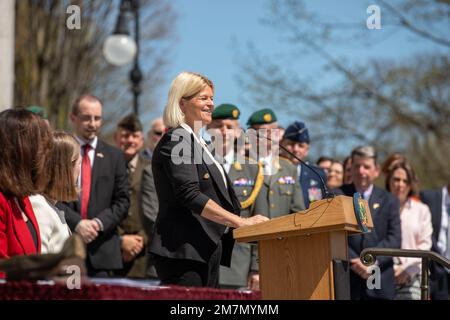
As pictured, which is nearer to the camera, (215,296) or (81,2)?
(215,296)

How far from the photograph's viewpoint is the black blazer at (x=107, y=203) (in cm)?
799

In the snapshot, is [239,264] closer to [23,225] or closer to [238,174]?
[238,174]

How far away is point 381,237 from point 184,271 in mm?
3685

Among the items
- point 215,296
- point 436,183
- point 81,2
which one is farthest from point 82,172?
point 436,183

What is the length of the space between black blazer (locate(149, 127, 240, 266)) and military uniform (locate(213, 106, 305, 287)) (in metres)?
2.40

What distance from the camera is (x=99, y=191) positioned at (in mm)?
8062

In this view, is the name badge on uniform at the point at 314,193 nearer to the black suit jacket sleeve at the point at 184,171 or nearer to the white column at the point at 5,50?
the white column at the point at 5,50

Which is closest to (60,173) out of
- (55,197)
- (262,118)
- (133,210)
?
(55,197)

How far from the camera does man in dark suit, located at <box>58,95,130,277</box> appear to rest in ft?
26.1

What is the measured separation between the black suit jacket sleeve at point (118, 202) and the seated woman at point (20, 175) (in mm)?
3534

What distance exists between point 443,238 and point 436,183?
55.5ft

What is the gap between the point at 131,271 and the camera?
28.9 feet
